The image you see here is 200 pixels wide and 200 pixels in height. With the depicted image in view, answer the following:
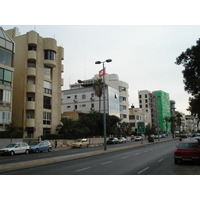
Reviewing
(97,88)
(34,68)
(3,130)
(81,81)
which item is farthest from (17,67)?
(81,81)

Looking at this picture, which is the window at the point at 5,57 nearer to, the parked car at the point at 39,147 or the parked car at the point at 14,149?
the parked car at the point at 39,147

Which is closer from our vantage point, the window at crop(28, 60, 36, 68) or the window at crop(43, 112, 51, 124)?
the window at crop(28, 60, 36, 68)

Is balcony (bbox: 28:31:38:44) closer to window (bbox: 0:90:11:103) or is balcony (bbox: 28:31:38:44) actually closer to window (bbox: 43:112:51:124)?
window (bbox: 0:90:11:103)

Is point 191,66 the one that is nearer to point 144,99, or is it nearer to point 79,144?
point 79,144

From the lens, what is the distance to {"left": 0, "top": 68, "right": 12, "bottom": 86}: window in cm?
3512

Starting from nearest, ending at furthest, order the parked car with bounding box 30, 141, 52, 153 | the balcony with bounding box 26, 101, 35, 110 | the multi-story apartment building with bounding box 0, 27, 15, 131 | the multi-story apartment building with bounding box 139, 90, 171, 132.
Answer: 1. the parked car with bounding box 30, 141, 52, 153
2. the multi-story apartment building with bounding box 0, 27, 15, 131
3. the balcony with bounding box 26, 101, 35, 110
4. the multi-story apartment building with bounding box 139, 90, 171, 132

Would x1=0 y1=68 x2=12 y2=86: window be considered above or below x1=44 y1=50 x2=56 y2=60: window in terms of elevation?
below

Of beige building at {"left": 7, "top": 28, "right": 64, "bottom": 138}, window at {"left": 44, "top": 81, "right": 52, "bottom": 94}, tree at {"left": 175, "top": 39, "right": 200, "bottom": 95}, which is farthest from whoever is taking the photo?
window at {"left": 44, "top": 81, "right": 52, "bottom": 94}

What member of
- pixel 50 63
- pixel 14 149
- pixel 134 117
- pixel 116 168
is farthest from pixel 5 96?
pixel 134 117

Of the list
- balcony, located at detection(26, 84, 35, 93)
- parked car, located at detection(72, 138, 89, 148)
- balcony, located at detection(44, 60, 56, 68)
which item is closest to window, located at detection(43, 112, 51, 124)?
balcony, located at detection(26, 84, 35, 93)

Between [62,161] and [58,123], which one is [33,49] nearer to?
[58,123]

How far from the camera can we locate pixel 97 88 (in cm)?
5966

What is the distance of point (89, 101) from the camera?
74.7 m

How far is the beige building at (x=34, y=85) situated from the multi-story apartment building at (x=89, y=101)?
24875 mm
